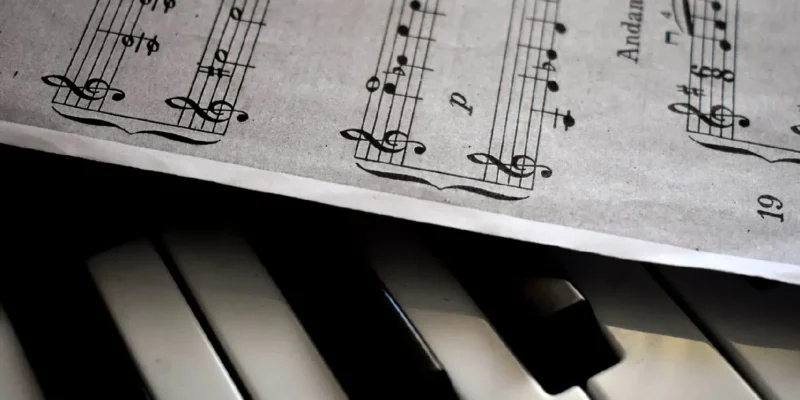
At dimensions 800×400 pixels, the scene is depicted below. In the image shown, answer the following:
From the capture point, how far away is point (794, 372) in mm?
263

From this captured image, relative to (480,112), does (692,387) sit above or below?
below

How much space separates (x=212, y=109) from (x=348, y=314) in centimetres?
11

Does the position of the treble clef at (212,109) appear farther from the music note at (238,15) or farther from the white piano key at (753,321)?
the white piano key at (753,321)

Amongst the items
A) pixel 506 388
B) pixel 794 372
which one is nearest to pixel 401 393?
pixel 506 388

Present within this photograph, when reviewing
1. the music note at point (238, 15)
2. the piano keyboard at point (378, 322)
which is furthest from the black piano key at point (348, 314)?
the music note at point (238, 15)

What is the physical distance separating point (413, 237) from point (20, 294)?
0.17m

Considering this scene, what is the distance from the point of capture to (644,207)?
29 centimetres

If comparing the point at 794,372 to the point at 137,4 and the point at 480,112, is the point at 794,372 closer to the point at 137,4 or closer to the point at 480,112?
the point at 480,112

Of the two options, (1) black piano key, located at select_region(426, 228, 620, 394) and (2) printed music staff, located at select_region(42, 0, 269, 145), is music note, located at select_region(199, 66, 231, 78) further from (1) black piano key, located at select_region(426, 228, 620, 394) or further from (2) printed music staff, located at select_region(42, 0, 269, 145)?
(1) black piano key, located at select_region(426, 228, 620, 394)

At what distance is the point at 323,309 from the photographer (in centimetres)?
28

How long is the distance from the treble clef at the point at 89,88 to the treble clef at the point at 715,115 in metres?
0.27

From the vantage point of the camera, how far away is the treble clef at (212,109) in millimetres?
296

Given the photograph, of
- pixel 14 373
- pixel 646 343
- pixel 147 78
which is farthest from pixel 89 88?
pixel 646 343

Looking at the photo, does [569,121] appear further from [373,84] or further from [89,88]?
[89,88]
